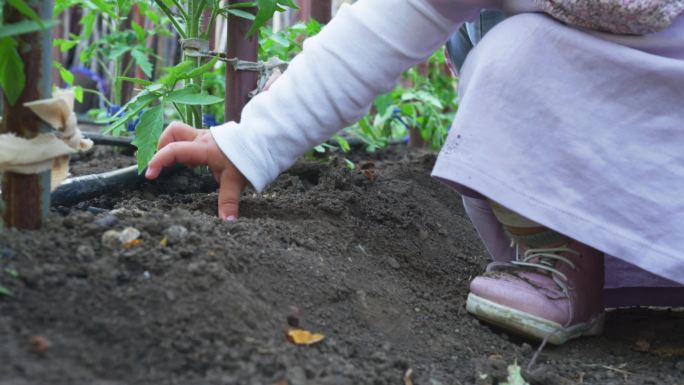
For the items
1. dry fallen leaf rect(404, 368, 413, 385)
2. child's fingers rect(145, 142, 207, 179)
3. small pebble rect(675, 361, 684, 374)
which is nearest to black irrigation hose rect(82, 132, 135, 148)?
child's fingers rect(145, 142, 207, 179)

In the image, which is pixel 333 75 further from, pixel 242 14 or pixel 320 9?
pixel 320 9

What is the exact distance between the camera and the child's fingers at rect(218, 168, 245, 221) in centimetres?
147

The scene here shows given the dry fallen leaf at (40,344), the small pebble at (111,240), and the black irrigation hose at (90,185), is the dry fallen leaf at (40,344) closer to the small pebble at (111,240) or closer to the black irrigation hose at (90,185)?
the small pebble at (111,240)

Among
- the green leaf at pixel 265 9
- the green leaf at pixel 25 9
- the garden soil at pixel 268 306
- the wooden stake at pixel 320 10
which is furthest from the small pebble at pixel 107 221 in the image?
the wooden stake at pixel 320 10

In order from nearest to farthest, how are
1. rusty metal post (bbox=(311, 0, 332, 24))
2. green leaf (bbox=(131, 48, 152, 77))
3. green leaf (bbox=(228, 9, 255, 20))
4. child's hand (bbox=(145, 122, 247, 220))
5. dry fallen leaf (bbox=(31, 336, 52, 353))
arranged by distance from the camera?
dry fallen leaf (bbox=(31, 336, 52, 353)), child's hand (bbox=(145, 122, 247, 220)), green leaf (bbox=(228, 9, 255, 20)), green leaf (bbox=(131, 48, 152, 77)), rusty metal post (bbox=(311, 0, 332, 24))

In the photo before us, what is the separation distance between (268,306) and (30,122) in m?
0.41

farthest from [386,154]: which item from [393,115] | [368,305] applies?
[368,305]

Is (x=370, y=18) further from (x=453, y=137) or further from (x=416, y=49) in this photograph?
(x=453, y=137)

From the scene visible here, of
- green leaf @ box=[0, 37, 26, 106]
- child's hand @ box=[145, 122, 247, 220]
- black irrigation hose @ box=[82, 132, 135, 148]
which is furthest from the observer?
black irrigation hose @ box=[82, 132, 135, 148]

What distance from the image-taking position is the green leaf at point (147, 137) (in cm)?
149

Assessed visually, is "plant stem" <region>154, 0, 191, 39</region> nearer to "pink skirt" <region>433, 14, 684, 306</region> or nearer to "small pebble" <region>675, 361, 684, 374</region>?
"pink skirt" <region>433, 14, 684, 306</region>

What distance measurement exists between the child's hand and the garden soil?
8 cm

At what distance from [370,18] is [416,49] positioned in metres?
0.11

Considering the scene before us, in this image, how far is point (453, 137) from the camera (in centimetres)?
138
